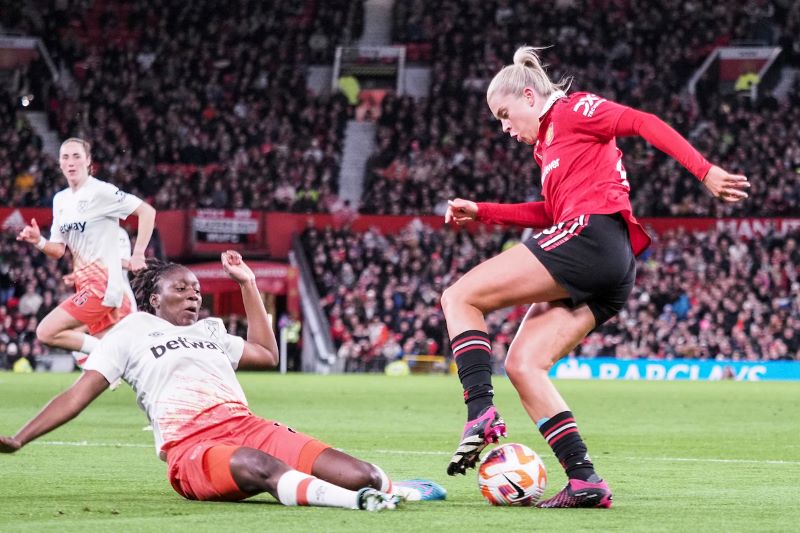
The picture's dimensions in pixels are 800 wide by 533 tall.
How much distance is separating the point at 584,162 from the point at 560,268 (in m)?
0.59

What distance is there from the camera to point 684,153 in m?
5.89

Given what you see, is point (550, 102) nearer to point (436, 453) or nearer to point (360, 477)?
point (360, 477)

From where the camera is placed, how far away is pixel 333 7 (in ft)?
141

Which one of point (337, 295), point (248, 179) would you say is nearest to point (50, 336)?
point (337, 295)

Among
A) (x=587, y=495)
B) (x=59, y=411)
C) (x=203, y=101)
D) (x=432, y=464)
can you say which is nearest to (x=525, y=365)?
(x=587, y=495)

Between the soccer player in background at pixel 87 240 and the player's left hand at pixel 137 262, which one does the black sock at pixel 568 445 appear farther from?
the soccer player in background at pixel 87 240

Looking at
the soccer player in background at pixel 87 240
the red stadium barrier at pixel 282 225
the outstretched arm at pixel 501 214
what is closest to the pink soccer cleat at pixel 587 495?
the outstretched arm at pixel 501 214

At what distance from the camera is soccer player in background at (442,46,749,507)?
20.2 feet

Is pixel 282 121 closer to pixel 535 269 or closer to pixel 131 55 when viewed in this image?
pixel 131 55

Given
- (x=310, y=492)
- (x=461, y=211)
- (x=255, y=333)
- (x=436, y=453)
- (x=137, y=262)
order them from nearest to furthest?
(x=310, y=492)
(x=255, y=333)
(x=461, y=211)
(x=436, y=453)
(x=137, y=262)

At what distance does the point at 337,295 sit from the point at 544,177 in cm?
2554

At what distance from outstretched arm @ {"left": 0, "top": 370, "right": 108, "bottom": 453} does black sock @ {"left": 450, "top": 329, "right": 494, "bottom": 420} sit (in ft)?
5.69

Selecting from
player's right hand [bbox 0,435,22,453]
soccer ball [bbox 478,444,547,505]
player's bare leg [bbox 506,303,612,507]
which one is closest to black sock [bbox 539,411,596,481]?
player's bare leg [bbox 506,303,612,507]

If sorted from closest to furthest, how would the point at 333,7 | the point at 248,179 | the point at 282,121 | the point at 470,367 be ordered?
1. the point at 470,367
2. the point at 248,179
3. the point at 282,121
4. the point at 333,7
